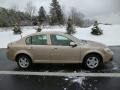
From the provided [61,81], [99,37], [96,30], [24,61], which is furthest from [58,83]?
[96,30]

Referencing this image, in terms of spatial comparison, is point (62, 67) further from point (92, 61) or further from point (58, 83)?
point (58, 83)

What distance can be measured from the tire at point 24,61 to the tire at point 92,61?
2336 millimetres

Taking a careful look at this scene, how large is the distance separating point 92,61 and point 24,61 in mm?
2834

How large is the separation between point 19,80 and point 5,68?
2.42 meters

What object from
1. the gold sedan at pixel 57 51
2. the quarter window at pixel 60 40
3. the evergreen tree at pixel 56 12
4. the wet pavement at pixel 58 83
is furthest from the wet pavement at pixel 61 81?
the evergreen tree at pixel 56 12

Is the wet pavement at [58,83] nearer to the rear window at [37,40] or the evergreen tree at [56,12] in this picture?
the rear window at [37,40]

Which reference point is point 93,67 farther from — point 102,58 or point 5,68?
point 5,68

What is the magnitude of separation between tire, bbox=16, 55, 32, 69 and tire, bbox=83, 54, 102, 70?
2336 millimetres

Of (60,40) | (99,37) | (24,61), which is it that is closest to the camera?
(60,40)

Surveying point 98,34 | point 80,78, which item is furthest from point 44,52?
point 98,34

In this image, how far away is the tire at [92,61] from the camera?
1017 centimetres

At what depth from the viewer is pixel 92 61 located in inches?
402

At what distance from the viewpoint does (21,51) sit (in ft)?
34.9

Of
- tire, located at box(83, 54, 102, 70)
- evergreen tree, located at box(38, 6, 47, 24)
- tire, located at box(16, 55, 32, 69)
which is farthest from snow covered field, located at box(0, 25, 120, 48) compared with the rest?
evergreen tree, located at box(38, 6, 47, 24)
